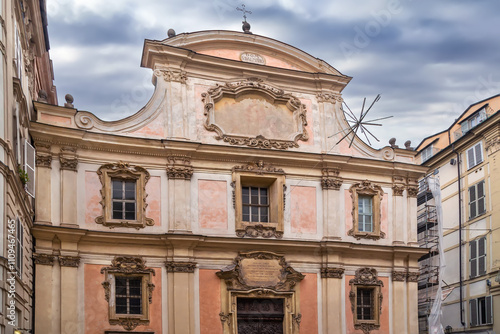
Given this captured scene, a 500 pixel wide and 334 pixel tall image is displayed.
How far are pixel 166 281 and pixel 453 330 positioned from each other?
16035 millimetres

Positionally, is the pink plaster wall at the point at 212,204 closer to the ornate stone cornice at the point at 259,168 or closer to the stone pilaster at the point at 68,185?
the ornate stone cornice at the point at 259,168

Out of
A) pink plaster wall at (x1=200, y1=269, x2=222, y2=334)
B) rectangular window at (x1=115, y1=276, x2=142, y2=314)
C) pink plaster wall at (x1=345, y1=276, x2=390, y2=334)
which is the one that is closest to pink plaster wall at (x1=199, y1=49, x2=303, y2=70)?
pink plaster wall at (x1=200, y1=269, x2=222, y2=334)

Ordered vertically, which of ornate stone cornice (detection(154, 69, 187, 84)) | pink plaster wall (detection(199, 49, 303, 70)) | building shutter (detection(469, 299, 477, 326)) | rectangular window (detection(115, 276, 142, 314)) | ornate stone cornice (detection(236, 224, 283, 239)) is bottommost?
building shutter (detection(469, 299, 477, 326))

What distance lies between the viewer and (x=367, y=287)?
79.4 ft

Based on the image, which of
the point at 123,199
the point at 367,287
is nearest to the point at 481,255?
the point at 367,287

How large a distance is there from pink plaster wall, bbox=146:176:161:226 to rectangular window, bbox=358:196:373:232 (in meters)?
7.55

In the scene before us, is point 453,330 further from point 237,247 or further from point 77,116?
point 77,116

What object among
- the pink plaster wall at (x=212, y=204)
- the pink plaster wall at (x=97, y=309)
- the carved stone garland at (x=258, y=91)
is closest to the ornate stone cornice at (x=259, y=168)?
the carved stone garland at (x=258, y=91)

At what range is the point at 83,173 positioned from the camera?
21.6m

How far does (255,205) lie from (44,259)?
741 cm

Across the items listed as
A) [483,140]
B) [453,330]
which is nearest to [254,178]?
[483,140]

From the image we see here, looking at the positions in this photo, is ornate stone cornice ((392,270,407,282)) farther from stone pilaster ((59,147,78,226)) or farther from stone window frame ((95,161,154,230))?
stone pilaster ((59,147,78,226))

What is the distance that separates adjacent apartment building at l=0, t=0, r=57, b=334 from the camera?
44.4ft

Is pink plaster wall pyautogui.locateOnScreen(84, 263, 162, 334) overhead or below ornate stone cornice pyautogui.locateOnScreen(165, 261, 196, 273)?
below
